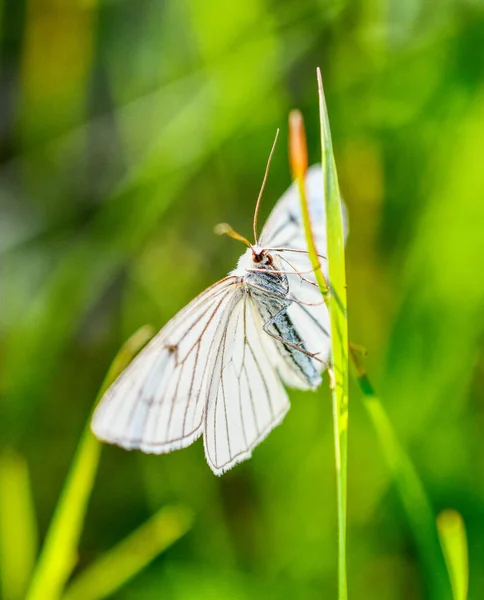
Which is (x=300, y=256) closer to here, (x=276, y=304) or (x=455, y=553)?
(x=276, y=304)

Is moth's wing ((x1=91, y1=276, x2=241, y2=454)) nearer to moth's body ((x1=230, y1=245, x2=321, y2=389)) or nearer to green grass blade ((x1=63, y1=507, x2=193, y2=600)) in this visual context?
moth's body ((x1=230, y1=245, x2=321, y2=389))

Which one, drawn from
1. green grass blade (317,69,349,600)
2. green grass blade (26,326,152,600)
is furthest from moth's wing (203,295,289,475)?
green grass blade (317,69,349,600)

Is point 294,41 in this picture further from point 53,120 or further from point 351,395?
point 351,395

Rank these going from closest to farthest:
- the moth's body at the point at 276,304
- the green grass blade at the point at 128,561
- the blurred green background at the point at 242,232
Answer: the moth's body at the point at 276,304, the green grass blade at the point at 128,561, the blurred green background at the point at 242,232

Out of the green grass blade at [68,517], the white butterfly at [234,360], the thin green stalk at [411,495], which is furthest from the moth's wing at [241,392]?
the thin green stalk at [411,495]

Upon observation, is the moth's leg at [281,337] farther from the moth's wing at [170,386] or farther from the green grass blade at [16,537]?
the green grass blade at [16,537]

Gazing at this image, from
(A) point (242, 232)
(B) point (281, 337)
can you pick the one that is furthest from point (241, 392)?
(A) point (242, 232)
